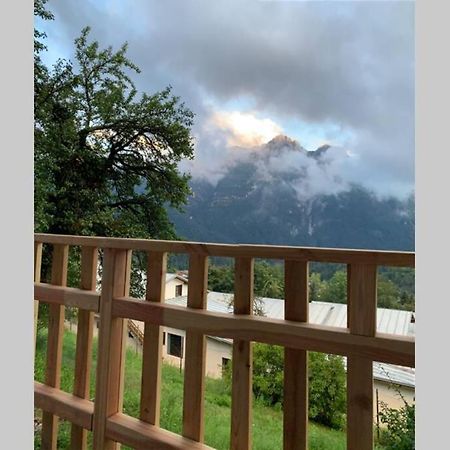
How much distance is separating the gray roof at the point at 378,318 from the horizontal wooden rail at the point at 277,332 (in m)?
0.02

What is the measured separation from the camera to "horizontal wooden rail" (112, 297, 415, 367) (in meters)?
0.65

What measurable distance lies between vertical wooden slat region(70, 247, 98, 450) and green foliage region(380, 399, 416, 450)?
2.34 ft

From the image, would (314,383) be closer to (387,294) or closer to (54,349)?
(387,294)

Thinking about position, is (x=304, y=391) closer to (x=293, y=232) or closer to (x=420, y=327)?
(x=420, y=327)

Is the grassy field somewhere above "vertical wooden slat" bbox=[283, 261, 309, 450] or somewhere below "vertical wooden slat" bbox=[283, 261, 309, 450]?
below

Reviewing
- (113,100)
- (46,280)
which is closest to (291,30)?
(113,100)

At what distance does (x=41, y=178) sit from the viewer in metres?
2.08

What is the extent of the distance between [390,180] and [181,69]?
1.21 meters

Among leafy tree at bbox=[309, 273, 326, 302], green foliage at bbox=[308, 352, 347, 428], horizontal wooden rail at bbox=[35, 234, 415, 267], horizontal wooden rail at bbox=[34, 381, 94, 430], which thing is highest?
horizontal wooden rail at bbox=[35, 234, 415, 267]

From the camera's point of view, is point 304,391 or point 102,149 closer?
point 304,391

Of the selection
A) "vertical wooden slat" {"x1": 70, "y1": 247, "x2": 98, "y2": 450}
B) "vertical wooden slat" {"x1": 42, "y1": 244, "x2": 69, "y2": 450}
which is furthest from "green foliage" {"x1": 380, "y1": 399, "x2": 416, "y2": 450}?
"vertical wooden slat" {"x1": 42, "y1": 244, "x2": 69, "y2": 450}

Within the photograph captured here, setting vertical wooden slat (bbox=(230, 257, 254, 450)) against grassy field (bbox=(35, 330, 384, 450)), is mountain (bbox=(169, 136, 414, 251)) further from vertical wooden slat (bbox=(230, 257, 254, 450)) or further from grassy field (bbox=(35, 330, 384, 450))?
vertical wooden slat (bbox=(230, 257, 254, 450))

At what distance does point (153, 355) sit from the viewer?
92 centimetres

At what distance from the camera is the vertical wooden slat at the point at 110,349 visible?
0.96 m
